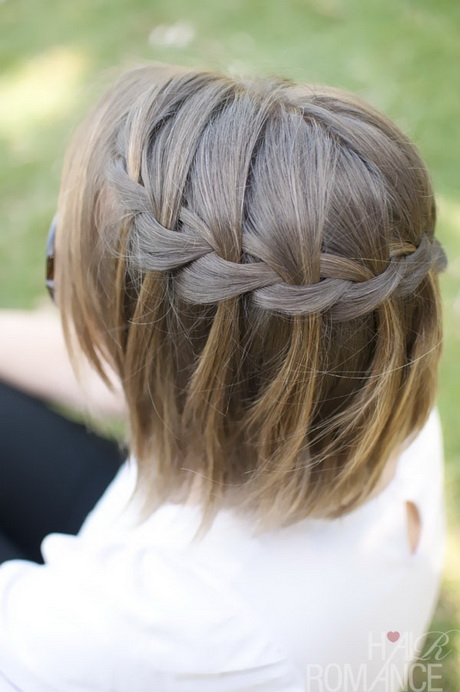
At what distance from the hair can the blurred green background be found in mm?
1258

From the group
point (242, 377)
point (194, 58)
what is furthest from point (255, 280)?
point (194, 58)

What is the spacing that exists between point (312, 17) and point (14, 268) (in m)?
1.57

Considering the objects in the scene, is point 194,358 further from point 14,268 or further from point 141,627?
point 14,268

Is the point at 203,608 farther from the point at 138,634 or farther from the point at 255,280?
the point at 255,280

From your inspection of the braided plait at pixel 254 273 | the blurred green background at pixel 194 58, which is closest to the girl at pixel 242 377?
the braided plait at pixel 254 273

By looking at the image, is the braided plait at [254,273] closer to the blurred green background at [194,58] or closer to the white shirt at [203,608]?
the white shirt at [203,608]

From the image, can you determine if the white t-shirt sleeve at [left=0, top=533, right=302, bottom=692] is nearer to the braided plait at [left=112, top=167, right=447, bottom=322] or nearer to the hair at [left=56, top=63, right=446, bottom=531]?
the hair at [left=56, top=63, right=446, bottom=531]

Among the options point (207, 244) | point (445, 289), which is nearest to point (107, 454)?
point (207, 244)

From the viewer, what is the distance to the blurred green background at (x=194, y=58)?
2.04m

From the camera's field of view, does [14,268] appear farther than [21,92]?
No

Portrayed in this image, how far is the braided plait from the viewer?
0.58 metres

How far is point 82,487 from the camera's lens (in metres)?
1.09

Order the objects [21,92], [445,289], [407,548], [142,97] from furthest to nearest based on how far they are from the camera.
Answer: [21,92], [445,289], [407,548], [142,97]

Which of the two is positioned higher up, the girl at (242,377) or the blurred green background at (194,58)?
the blurred green background at (194,58)
